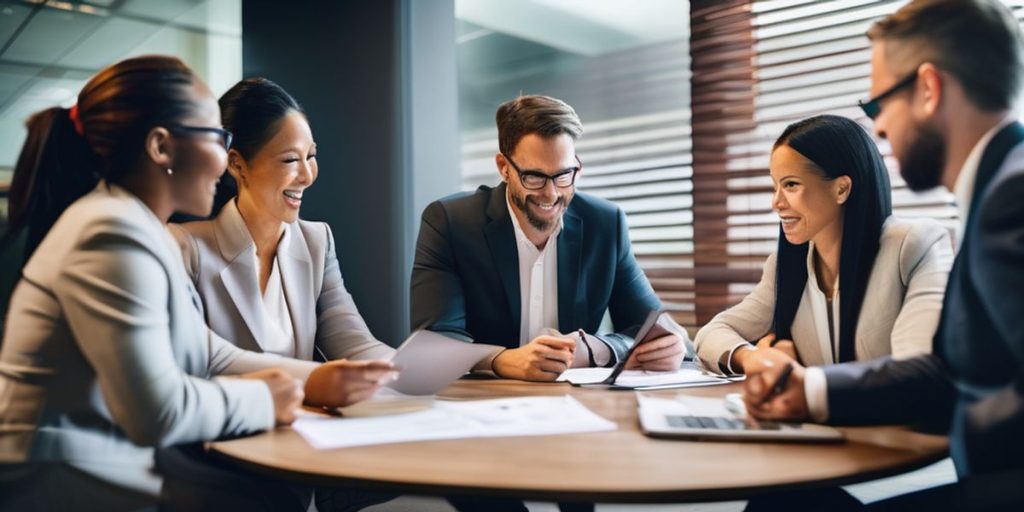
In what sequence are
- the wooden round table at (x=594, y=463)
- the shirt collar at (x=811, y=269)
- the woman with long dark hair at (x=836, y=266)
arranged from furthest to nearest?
1. the shirt collar at (x=811, y=269)
2. the woman with long dark hair at (x=836, y=266)
3. the wooden round table at (x=594, y=463)

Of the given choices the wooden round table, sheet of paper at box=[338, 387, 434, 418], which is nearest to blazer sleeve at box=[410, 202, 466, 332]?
sheet of paper at box=[338, 387, 434, 418]

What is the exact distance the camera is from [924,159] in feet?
4.39

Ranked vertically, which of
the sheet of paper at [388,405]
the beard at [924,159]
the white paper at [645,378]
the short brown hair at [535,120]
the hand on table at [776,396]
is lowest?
the white paper at [645,378]

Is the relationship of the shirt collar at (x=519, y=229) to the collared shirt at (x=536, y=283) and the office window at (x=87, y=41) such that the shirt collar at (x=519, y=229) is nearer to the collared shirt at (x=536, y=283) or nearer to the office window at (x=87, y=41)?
the collared shirt at (x=536, y=283)

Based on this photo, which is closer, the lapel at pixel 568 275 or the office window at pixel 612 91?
the lapel at pixel 568 275

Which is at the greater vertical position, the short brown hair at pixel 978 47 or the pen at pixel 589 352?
the short brown hair at pixel 978 47

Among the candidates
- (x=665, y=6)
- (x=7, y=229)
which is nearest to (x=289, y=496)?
(x=7, y=229)

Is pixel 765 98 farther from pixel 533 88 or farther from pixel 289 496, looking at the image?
pixel 289 496

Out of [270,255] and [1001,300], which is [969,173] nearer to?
[1001,300]

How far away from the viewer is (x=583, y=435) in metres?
1.30

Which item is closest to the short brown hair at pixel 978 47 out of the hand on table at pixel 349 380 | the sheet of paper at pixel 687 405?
the sheet of paper at pixel 687 405

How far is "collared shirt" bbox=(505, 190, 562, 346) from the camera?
8.42ft

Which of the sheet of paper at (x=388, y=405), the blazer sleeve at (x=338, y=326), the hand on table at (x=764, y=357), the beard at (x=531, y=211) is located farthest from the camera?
the beard at (x=531, y=211)

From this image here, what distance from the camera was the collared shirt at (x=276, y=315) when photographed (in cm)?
202
